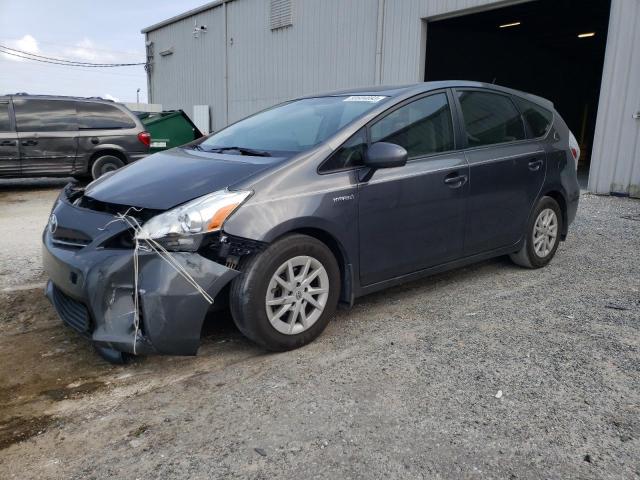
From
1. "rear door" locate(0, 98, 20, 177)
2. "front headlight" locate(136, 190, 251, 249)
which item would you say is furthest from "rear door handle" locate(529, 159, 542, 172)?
"rear door" locate(0, 98, 20, 177)

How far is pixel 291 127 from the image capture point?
12.6ft

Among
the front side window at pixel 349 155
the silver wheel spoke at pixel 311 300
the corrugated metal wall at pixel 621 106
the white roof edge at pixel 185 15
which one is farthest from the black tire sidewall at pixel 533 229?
the white roof edge at pixel 185 15

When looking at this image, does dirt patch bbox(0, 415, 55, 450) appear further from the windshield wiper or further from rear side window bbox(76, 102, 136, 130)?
rear side window bbox(76, 102, 136, 130)

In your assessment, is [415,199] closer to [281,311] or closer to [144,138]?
[281,311]

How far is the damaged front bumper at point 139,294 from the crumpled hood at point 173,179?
0.24m

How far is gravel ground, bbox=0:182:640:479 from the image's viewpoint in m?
2.19

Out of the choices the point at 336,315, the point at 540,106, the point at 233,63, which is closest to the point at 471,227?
the point at 336,315

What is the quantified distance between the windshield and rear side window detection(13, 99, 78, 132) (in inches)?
263

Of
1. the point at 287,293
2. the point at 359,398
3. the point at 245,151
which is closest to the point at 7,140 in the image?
the point at 245,151

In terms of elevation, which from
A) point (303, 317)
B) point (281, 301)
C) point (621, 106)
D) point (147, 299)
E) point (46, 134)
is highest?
point (621, 106)

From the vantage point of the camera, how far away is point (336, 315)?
379 cm

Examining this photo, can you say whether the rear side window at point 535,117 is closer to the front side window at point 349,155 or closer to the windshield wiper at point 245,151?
the front side window at point 349,155

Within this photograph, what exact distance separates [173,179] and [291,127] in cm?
103

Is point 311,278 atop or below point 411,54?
below
